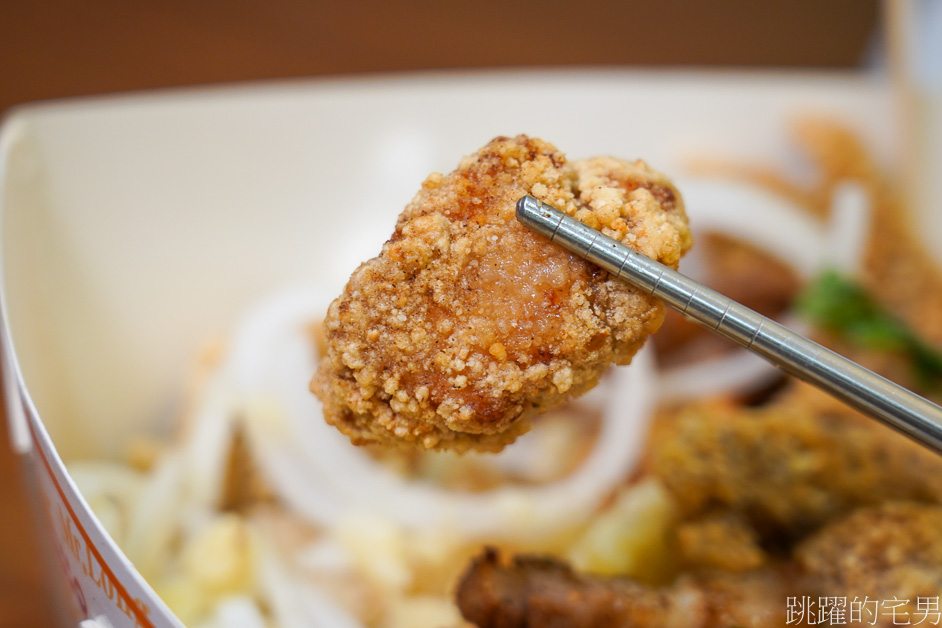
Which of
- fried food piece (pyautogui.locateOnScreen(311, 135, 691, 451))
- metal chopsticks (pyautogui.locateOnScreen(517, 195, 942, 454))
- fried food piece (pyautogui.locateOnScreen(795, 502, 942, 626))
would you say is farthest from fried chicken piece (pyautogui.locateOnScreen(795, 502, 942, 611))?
fried food piece (pyautogui.locateOnScreen(311, 135, 691, 451))

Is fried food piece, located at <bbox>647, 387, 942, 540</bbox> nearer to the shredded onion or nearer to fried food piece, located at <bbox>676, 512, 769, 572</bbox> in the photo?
fried food piece, located at <bbox>676, 512, 769, 572</bbox>

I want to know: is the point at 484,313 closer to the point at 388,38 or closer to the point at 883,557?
the point at 883,557

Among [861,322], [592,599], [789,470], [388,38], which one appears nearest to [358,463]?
[592,599]

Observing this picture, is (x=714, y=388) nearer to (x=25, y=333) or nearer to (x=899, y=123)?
(x=899, y=123)

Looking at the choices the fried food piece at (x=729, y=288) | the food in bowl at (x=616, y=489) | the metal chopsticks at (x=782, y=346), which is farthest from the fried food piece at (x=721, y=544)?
the fried food piece at (x=729, y=288)

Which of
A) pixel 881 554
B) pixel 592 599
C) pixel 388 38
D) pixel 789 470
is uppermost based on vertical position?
pixel 388 38

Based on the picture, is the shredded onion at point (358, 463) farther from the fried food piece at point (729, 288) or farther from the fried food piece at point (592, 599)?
the fried food piece at point (592, 599)
